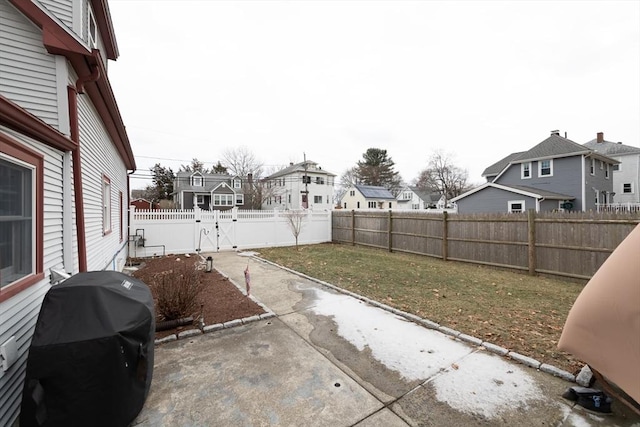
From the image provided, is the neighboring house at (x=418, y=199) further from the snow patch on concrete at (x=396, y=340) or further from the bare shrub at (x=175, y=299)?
the bare shrub at (x=175, y=299)

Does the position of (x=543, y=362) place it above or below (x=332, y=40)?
below

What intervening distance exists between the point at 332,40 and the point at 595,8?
8.18m

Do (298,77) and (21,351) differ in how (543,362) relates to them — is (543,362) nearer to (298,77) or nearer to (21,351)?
(21,351)

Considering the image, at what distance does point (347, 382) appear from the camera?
2766 millimetres

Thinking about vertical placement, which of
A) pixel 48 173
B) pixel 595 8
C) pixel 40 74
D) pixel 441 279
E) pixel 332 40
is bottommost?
pixel 441 279

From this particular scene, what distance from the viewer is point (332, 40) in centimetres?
1122

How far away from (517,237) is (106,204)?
11.1m

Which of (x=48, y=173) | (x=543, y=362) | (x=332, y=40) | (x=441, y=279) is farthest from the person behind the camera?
(x=332, y=40)

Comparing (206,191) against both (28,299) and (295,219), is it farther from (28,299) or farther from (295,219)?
(28,299)

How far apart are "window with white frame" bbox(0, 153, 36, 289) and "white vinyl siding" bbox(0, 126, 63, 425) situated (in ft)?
0.64

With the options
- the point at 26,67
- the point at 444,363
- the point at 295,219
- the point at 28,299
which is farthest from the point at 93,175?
the point at 295,219

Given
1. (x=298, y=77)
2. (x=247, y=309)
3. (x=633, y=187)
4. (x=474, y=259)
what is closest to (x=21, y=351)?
(x=247, y=309)

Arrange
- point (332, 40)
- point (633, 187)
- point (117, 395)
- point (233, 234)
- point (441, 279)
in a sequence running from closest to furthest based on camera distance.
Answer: point (117, 395) < point (441, 279) < point (332, 40) < point (233, 234) < point (633, 187)

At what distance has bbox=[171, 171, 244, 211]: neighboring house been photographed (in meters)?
34.2
